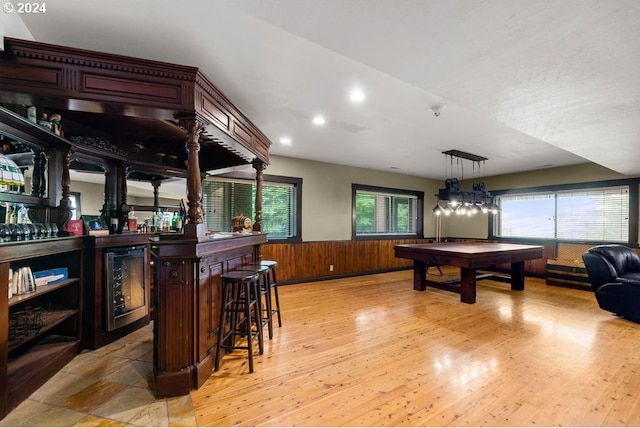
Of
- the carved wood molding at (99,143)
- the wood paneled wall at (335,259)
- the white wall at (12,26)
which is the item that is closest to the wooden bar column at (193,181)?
the white wall at (12,26)

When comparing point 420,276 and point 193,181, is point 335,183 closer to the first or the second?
point 420,276

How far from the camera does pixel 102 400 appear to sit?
1.97 meters

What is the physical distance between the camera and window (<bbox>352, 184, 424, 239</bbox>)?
270 inches

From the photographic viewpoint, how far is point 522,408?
1.91m

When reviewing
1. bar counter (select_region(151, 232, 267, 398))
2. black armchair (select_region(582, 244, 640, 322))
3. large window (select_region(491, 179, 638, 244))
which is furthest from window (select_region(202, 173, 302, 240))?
large window (select_region(491, 179, 638, 244))

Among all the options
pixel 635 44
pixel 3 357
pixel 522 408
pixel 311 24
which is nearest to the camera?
pixel 311 24

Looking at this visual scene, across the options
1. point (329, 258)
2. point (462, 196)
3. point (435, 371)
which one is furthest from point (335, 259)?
point (435, 371)

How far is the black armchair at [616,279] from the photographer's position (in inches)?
140

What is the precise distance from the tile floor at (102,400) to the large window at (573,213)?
7.66 meters

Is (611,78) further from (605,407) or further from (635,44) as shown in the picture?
(605,407)

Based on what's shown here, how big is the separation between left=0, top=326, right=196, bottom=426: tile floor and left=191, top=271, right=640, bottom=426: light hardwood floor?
23cm

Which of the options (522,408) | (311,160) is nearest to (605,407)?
(522,408)

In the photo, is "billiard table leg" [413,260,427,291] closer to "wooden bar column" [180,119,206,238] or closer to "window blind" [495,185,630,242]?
"window blind" [495,185,630,242]

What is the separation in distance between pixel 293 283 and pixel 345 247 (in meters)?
1.48
